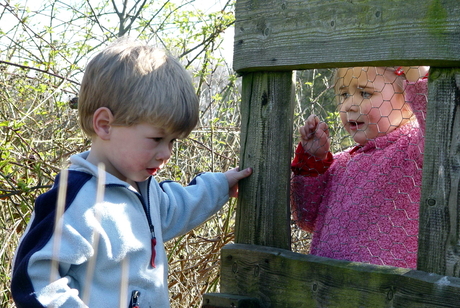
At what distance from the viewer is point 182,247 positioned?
328 centimetres

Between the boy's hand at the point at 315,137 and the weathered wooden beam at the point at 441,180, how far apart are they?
0.68 meters

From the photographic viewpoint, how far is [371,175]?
2076mm

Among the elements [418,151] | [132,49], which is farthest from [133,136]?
[418,151]

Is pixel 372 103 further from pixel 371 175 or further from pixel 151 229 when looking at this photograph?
pixel 151 229

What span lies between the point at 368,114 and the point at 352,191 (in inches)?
11.8

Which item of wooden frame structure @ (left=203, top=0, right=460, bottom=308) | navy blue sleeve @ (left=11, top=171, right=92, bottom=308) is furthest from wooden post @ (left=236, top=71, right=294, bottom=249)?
navy blue sleeve @ (left=11, top=171, right=92, bottom=308)

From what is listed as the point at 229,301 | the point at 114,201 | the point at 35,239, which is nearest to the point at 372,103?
the point at 229,301

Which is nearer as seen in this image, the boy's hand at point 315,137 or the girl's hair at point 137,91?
the girl's hair at point 137,91

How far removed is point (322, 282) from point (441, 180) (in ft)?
1.73

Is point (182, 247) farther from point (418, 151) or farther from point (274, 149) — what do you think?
point (418, 151)

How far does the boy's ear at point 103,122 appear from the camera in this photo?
6.38 feet

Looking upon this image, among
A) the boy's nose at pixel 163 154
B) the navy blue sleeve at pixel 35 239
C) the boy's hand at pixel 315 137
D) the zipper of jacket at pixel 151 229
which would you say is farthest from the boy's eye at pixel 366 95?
the navy blue sleeve at pixel 35 239

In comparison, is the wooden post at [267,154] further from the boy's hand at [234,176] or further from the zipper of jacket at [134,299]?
the zipper of jacket at [134,299]

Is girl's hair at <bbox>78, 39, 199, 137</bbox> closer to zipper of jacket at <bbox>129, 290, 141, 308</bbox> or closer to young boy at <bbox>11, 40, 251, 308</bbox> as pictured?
young boy at <bbox>11, 40, 251, 308</bbox>
